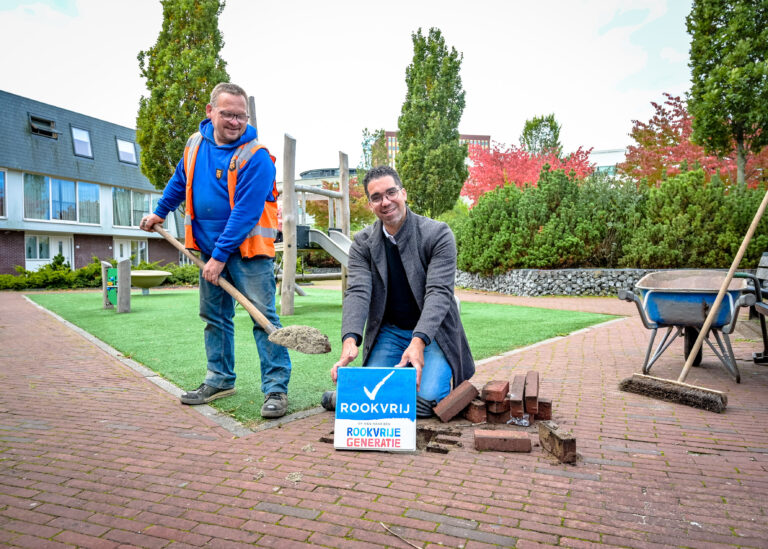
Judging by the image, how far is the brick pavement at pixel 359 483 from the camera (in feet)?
6.62

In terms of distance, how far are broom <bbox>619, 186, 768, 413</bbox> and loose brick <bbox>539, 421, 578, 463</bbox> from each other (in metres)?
1.53

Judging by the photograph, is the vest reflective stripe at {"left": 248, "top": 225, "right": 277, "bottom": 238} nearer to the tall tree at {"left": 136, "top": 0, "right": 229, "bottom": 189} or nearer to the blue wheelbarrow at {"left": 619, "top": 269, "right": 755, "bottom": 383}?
the blue wheelbarrow at {"left": 619, "top": 269, "right": 755, "bottom": 383}

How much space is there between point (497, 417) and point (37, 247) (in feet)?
92.5

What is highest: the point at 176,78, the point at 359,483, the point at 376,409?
the point at 176,78

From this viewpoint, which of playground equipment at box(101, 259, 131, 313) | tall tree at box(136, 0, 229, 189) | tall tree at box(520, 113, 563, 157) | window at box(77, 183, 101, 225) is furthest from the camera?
tall tree at box(520, 113, 563, 157)

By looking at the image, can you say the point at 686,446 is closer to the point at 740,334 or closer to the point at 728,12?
the point at 740,334

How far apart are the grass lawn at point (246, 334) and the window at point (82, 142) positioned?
17.1 metres

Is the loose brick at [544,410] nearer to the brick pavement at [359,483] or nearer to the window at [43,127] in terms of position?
the brick pavement at [359,483]

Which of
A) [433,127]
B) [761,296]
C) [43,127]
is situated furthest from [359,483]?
[43,127]

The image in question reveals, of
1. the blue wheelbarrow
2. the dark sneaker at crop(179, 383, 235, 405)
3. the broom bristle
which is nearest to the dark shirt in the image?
the dark sneaker at crop(179, 383, 235, 405)

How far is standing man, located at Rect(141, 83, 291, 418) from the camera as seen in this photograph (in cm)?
354

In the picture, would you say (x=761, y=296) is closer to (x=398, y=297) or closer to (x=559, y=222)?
(x=398, y=297)

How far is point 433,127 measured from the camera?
23844mm

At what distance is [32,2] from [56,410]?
6.28 metres
